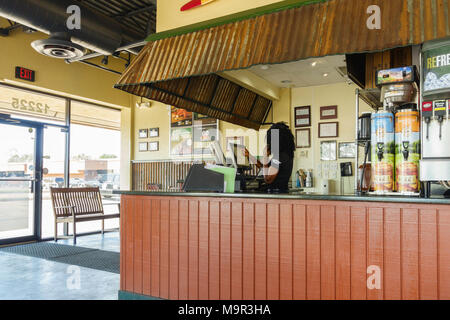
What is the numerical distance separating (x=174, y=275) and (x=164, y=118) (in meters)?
6.09

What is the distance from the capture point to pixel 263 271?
2986 millimetres

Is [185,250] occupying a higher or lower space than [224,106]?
lower

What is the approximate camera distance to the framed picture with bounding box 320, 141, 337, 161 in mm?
7062

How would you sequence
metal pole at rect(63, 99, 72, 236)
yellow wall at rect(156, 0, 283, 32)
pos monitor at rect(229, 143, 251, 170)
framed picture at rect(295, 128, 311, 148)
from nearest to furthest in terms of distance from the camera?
yellow wall at rect(156, 0, 283, 32), pos monitor at rect(229, 143, 251, 170), framed picture at rect(295, 128, 311, 148), metal pole at rect(63, 99, 72, 236)

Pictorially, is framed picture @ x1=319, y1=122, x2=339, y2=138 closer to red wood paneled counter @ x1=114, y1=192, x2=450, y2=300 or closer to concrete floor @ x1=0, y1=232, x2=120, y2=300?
red wood paneled counter @ x1=114, y1=192, x2=450, y2=300

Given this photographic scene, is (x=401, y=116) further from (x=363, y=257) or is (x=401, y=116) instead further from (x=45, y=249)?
(x=45, y=249)

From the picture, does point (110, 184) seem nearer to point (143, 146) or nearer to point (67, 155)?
point (143, 146)

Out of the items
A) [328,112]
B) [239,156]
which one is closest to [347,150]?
[328,112]

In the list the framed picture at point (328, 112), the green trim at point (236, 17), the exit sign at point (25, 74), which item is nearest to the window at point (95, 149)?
the exit sign at point (25, 74)

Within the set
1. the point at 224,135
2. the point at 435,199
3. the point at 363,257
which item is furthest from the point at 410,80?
the point at 224,135

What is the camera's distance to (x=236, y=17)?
Answer: 3.74m

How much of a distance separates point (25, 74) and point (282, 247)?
6232 mm

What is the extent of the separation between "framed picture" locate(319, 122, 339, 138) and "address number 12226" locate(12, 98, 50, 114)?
223 inches

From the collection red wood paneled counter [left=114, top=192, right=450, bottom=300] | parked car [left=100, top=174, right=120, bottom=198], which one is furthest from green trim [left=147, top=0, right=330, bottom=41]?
parked car [left=100, top=174, right=120, bottom=198]
